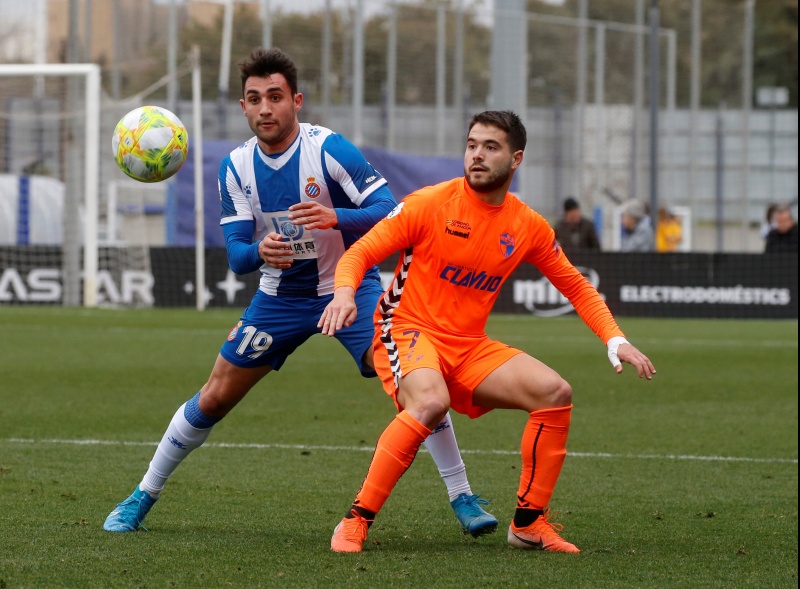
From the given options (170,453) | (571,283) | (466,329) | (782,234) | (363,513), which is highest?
(782,234)

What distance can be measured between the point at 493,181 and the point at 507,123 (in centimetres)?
26

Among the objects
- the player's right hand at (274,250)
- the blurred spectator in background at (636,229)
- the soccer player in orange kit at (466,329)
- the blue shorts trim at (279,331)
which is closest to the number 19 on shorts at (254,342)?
the blue shorts trim at (279,331)

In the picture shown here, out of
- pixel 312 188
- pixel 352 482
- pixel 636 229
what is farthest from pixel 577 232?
pixel 312 188

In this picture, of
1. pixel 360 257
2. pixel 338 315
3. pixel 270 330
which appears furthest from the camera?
pixel 270 330

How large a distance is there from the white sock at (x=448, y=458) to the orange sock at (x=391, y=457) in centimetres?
75

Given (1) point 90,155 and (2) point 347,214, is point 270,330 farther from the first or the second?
(1) point 90,155

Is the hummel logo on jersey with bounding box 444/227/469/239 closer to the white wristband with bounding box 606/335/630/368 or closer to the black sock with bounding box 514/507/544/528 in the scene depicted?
the white wristband with bounding box 606/335/630/368

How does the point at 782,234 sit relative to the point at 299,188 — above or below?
below

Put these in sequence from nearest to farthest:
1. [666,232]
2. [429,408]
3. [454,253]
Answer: [429,408], [454,253], [666,232]

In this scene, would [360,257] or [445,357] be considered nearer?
[360,257]

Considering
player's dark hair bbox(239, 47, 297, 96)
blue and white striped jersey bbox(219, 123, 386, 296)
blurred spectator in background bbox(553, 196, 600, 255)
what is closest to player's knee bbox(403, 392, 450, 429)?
blue and white striped jersey bbox(219, 123, 386, 296)

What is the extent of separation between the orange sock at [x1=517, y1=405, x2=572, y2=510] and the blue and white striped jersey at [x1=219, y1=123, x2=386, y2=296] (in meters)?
1.29

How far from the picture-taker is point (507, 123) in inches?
225

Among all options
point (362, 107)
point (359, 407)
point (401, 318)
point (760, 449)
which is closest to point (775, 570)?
point (401, 318)
